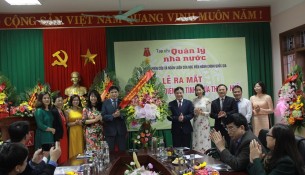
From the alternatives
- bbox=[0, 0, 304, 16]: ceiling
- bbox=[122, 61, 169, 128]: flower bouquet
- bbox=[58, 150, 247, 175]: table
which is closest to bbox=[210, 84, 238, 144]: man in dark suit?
bbox=[122, 61, 169, 128]: flower bouquet

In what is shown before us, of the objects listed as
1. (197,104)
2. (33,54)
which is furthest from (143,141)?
(33,54)

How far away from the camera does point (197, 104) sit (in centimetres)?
591

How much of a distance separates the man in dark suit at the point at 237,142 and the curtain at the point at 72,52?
4278 mm

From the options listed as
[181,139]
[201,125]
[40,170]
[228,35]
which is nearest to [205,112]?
[201,125]

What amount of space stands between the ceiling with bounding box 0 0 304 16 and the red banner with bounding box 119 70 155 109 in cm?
142

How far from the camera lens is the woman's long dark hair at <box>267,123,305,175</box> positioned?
2.32m

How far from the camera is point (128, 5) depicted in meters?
6.68

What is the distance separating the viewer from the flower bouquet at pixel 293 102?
13.9 ft

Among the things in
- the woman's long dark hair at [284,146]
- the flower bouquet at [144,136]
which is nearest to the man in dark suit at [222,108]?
the flower bouquet at [144,136]

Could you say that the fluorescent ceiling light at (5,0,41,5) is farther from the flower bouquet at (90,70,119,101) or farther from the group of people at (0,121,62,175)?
the group of people at (0,121,62,175)

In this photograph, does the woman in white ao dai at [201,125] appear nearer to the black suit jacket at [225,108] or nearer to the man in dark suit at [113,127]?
the black suit jacket at [225,108]

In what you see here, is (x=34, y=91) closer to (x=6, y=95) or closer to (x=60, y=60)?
(x=6, y=95)

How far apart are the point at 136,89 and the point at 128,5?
1903mm

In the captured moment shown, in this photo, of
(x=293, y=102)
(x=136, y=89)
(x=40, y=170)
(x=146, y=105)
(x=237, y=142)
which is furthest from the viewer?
(x=136, y=89)
